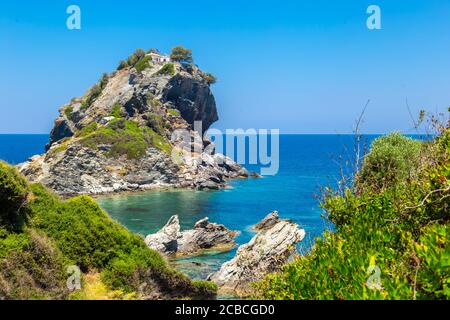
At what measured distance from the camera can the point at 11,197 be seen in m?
22.7

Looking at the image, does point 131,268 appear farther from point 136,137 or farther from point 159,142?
point 159,142

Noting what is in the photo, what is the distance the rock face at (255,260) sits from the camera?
35.9 metres

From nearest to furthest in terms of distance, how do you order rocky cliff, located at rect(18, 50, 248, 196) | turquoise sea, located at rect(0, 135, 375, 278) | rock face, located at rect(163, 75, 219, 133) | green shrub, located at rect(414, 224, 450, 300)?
1. green shrub, located at rect(414, 224, 450, 300)
2. turquoise sea, located at rect(0, 135, 375, 278)
3. rocky cliff, located at rect(18, 50, 248, 196)
4. rock face, located at rect(163, 75, 219, 133)

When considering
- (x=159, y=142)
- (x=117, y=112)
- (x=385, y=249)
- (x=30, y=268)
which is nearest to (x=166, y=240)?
(x=30, y=268)

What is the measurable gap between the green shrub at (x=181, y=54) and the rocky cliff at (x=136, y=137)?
481 centimetres

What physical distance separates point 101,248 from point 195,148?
10340 cm

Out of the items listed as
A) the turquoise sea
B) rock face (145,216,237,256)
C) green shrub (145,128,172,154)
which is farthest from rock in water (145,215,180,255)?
green shrub (145,128,172,154)

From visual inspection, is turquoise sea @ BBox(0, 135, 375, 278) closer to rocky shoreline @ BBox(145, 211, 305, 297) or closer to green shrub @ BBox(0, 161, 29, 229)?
rocky shoreline @ BBox(145, 211, 305, 297)

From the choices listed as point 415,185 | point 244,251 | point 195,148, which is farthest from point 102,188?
point 415,185

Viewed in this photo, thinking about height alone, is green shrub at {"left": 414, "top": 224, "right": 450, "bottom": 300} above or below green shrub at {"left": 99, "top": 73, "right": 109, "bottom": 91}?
below

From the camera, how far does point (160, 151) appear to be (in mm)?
114938

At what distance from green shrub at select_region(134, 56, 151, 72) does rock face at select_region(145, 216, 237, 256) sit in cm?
9808

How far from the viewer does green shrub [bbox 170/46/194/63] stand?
492 feet

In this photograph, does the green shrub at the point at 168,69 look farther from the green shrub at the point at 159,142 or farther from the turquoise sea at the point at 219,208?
the turquoise sea at the point at 219,208
